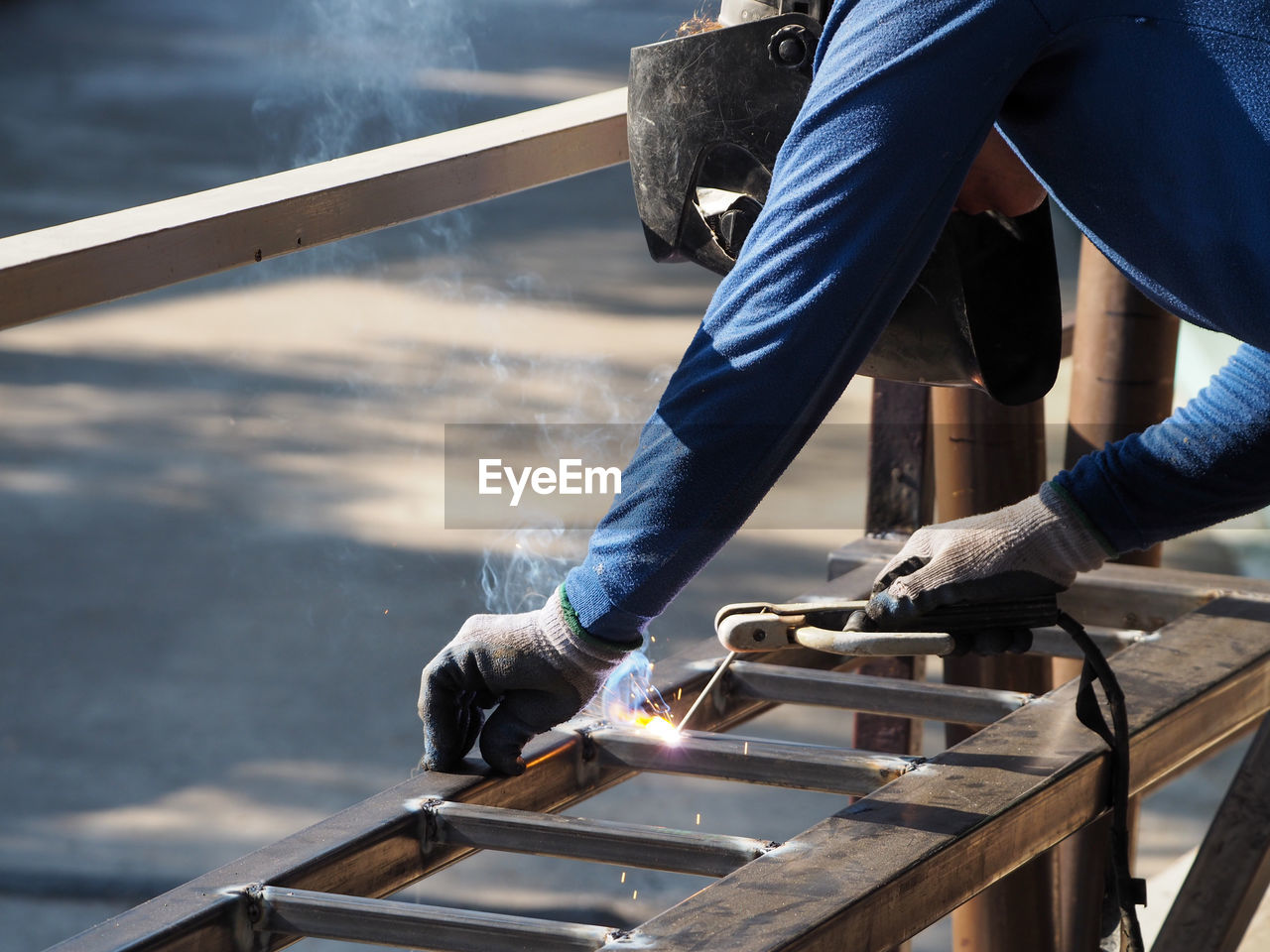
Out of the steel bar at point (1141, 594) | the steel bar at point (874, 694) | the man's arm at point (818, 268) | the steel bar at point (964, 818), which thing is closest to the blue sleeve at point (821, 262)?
the man's arm at point (818, 268)

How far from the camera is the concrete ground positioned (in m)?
4.03

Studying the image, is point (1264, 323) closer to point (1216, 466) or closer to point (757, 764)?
point (1216, 466)

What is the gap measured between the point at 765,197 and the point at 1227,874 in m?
0.89

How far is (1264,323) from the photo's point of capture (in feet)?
3.51

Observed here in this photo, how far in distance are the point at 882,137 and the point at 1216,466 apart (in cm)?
52

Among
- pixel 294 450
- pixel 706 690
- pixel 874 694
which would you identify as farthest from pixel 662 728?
pixel 294 450

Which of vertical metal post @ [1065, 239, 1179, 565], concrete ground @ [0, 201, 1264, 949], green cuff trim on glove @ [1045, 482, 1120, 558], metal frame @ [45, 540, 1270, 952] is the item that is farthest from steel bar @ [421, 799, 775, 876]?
concrete ground @ [0, 201, 1264, 949]

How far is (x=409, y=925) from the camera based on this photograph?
1.14 m

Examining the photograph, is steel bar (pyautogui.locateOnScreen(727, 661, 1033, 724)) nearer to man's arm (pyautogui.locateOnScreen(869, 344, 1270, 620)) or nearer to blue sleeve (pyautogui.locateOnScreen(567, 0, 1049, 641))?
man's arm (pyautogui.locateOnScreen(869, 344, 1270, 620))

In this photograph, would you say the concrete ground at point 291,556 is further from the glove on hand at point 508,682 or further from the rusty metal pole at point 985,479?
the glove on hand at point 508,682

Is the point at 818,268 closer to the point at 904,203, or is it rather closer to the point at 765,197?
the point at 904,203

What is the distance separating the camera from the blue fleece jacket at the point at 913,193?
100 centimetres

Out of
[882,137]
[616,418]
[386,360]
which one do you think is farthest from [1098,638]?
[386,360]

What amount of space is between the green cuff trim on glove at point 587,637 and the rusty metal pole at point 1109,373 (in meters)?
1.28
